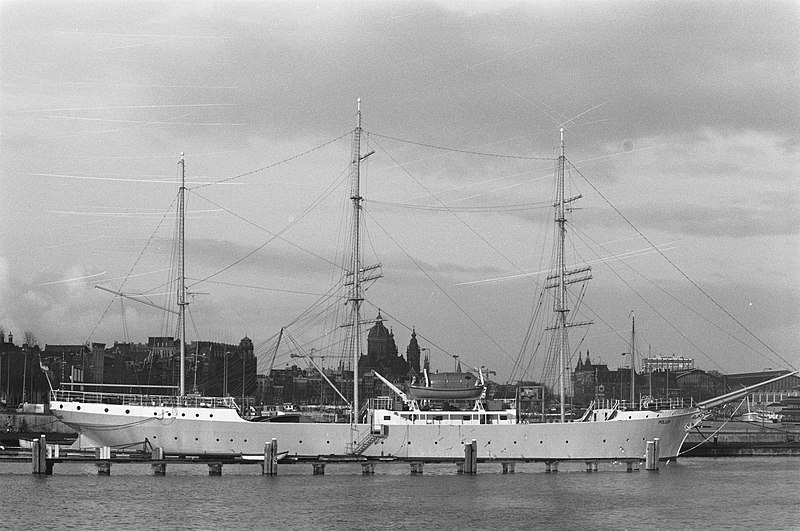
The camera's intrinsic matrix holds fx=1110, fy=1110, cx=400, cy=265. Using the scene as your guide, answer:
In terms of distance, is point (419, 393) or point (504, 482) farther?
point (419, 393)

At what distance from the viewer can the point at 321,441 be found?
73312 millimetres

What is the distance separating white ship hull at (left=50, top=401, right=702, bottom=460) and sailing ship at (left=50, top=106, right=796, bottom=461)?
0.07 m

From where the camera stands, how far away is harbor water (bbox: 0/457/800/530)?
1815 inches

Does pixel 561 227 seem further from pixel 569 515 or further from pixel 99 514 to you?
pixel 99 514

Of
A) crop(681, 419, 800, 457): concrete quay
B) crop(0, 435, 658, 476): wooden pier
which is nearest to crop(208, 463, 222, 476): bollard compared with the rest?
crop(0, 435, 658, 476): wooden pier

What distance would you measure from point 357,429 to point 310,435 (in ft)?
10.3

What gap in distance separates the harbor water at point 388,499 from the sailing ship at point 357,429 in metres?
1.55

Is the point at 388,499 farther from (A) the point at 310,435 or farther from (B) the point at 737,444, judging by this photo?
(B) the point at 737,444

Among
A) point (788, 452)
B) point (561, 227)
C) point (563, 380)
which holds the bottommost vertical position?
point (788, 452)

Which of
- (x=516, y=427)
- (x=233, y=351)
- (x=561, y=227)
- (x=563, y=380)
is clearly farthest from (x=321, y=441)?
(x=233, y=351)

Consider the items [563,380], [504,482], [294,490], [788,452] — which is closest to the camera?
[294,490]

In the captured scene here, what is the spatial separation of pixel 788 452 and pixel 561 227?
37668 millimetres

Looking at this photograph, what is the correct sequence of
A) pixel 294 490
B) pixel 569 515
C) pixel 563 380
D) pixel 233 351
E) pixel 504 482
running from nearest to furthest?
1. pixel 569 515
2. pixel 294 490
3. pixel 504 482
4. pixel 563 380
5. pixel 233 351

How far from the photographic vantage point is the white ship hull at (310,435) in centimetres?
7225
